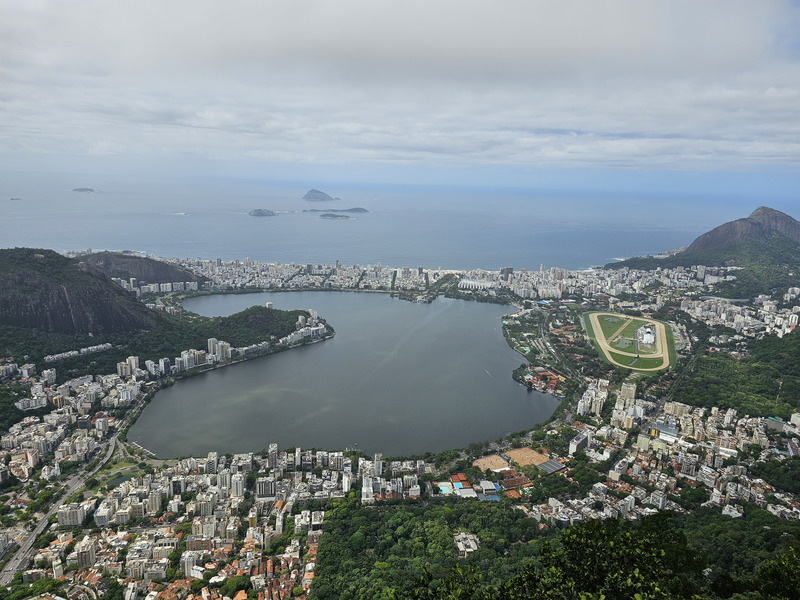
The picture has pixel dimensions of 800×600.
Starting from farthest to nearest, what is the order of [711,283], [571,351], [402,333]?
[711,283]
[402,333]
[571,351]

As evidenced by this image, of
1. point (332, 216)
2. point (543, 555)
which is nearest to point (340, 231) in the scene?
point (332, 216)

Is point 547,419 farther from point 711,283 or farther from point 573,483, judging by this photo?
point 711,283

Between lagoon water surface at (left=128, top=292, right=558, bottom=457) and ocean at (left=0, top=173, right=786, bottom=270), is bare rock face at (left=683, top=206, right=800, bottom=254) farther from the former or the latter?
lagoon water surface at (left=128, top=292, right=558, bottom=457)

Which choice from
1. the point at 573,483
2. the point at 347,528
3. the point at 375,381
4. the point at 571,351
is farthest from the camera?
the point at 571,351

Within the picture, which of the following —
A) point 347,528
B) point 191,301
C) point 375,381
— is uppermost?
point 191,301

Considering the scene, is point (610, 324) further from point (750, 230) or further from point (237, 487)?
point (750, 230)

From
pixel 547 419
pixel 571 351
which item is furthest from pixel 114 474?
pixel 571 351
